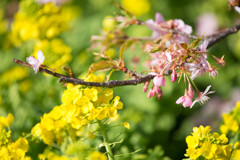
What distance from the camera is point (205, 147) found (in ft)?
2.50

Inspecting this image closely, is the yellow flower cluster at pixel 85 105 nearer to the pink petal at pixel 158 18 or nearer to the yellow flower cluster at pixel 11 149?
the yellow flower cluster at pixel 11 149

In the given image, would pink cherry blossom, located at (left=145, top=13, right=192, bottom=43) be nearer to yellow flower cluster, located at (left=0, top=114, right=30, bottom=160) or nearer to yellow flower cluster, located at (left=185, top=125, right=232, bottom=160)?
yellow flower cluster, located at (left=185, top=125, right=232, bottom=160)

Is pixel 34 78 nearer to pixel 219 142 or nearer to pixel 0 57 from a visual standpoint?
pixel 0 57

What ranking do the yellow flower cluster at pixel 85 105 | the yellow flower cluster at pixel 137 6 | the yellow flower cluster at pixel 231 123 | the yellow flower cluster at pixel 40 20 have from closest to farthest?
the yellow flower cluster at pixel 85 105
the yellow flower cluster at pixel 231 123
the yellow flower cluster at pixel 40 20
the yellow flower cluster at pixel 137 6

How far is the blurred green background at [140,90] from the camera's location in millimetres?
1417

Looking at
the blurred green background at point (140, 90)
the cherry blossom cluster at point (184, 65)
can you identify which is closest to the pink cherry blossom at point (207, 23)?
the blurred green background at point (140, 90)

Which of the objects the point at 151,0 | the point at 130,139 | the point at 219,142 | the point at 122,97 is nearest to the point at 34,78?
the point at 122,97

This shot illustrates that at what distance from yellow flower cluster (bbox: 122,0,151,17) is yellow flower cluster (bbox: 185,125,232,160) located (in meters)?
1.63

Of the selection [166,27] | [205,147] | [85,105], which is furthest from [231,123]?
[85,105]

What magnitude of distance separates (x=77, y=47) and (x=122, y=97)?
0.42 m

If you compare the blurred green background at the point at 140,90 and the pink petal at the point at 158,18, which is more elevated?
the blurred green background at the point at 140,90

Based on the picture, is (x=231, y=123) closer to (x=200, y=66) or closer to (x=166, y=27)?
(x=200, y=66)

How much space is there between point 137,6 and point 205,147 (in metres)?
1.70

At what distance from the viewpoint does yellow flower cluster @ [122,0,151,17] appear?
2281 millimetres
